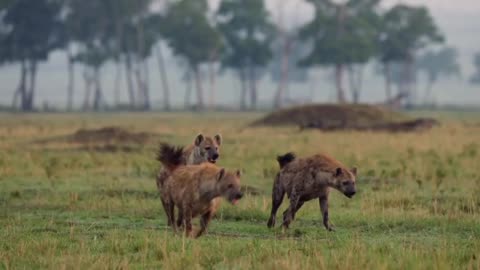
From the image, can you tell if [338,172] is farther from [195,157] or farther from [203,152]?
[195,157]

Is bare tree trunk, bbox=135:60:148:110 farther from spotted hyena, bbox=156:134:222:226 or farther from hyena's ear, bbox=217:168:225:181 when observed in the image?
hyena's ear, bbox=217:168:225:181

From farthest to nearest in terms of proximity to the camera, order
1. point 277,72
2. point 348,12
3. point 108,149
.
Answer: point 277,72 < point 348,12 < point 108,149

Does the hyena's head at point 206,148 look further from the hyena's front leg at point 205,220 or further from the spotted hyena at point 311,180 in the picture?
the hyena's front leg at point 205,220

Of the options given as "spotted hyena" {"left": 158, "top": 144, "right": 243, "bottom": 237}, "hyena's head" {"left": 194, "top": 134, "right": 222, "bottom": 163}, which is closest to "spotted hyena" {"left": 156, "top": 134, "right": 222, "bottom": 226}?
"hyena's head" {"left": 194, "top": 134, "right": 222, "bottom": 163}

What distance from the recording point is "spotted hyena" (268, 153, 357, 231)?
43.0 feet

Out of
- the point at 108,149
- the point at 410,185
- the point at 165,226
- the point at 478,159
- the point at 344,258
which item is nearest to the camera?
the point at 344,258

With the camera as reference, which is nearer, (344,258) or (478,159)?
(344,258)

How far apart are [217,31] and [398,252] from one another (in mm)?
78084

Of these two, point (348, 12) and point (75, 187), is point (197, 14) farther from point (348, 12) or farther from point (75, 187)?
point (75, 187)

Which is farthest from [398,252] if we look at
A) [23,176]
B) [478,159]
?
[478,159]

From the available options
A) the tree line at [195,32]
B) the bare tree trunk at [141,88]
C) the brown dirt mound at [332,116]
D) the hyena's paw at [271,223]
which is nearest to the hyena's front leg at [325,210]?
the hyena's paw at [271,223]

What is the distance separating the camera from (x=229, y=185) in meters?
11.9

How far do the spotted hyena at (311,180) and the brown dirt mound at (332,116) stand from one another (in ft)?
102

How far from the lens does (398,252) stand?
35.7 ft
